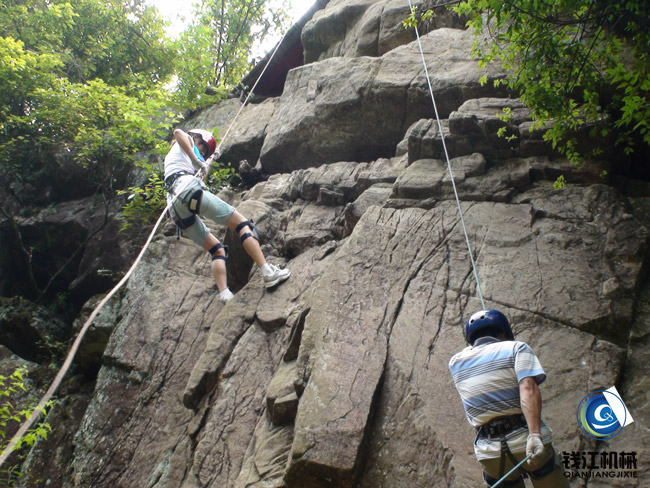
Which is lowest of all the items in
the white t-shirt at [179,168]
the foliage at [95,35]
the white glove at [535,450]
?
the white glove at [535,450]

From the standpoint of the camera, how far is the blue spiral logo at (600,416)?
3.64 meters

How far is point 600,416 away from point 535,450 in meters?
1.53

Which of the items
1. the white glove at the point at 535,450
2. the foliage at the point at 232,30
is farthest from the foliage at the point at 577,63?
the foliage at the point at 232,30

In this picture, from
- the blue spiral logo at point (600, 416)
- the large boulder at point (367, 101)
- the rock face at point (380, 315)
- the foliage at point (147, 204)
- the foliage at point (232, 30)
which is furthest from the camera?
the foliage at point (232, 30)

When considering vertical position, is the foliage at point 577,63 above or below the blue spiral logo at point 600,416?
above

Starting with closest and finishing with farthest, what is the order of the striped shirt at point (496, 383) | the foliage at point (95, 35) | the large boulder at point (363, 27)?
the striped shirt at point (496, 383) < the large boulder at point (363, 27) < the foliage at point (95, 35)

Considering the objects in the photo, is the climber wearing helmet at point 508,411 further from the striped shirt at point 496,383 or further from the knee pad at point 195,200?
the knee pad at point 195,200

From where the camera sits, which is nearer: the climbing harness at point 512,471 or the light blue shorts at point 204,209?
the climbing harness at point 512,471

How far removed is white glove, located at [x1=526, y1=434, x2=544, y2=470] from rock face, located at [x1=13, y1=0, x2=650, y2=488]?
104 cm

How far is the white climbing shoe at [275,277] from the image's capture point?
21.4 ft

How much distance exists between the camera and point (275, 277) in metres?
6.54

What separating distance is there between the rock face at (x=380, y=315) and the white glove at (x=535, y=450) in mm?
1045

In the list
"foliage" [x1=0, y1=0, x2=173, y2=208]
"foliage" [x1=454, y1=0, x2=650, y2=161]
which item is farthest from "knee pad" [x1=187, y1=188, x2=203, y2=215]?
"foliage" [x1=0, y1=0, x2=173, y2=208]

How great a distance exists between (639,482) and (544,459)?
126 cm
